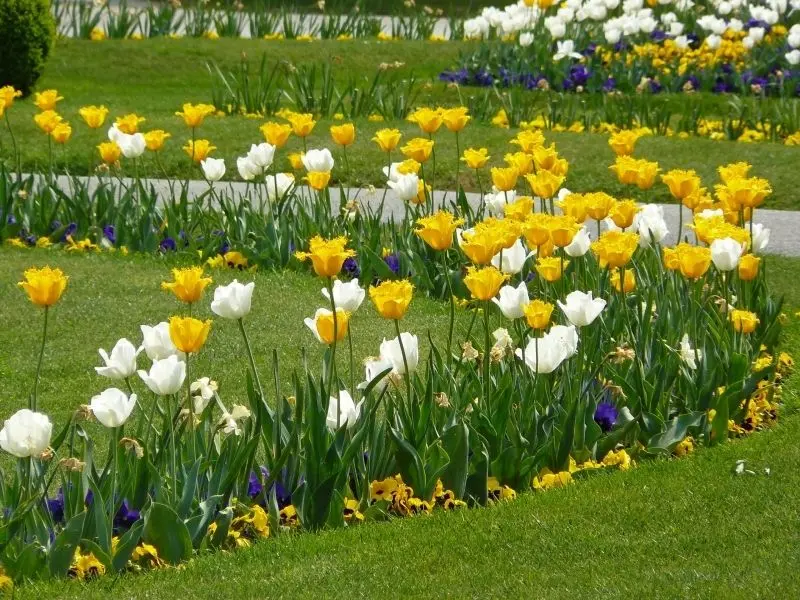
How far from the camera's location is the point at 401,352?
4.05 m

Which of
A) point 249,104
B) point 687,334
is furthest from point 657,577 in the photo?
point 249,104

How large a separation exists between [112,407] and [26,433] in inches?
8.7

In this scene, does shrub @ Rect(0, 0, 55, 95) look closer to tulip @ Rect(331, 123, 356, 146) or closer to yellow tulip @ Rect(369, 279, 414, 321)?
tulip @ Rect(331, 123, 356, 146)

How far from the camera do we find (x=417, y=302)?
21.5ft

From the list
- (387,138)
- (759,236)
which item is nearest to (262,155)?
(387,138)

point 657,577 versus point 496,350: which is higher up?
point 496,350

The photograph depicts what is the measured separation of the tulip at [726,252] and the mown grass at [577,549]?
573mm

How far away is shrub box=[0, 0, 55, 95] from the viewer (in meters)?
11.9

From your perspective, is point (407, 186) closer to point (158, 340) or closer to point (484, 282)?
point (484, 282)

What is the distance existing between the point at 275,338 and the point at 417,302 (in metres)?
0.78

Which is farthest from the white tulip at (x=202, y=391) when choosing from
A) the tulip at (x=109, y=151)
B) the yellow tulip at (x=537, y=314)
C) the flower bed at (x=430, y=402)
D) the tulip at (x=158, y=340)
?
the tulip at (x=109, y=151)

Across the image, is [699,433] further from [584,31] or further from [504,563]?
[584,31]

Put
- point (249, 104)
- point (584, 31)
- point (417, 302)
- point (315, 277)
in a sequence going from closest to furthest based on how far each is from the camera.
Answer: point (417, 302) < point (315, 277) < point (249, 104) < point (584, 31)

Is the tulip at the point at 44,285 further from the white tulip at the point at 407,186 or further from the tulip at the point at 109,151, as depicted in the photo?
the tulip at the point at 109,151
